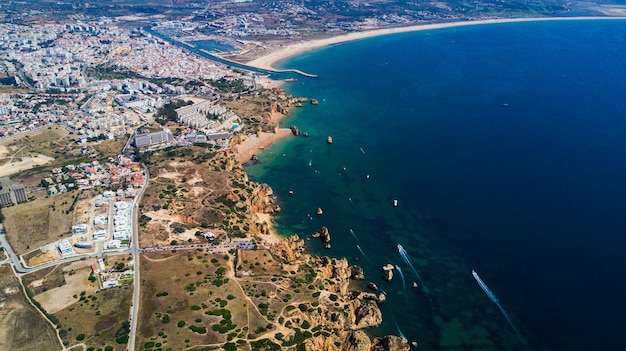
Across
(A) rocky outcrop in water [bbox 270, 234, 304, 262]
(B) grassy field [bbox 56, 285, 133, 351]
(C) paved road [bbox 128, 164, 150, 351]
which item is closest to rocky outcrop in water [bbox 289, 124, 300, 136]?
(C) paved road [bbox 128, 164, 150, 351]

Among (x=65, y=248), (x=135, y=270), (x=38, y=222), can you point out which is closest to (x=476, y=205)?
(x=135, y=270)

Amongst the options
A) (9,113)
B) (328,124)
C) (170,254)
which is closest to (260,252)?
(170,254)

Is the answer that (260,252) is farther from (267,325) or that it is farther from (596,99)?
(596,99)

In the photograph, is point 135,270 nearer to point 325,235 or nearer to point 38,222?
point 38,222

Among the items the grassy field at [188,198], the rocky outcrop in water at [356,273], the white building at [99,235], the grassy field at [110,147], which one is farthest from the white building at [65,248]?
the rocky outcrop in water at [356,273]

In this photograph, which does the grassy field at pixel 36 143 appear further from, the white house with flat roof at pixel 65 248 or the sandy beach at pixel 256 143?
the white house with flat roof at pixel 65 248
